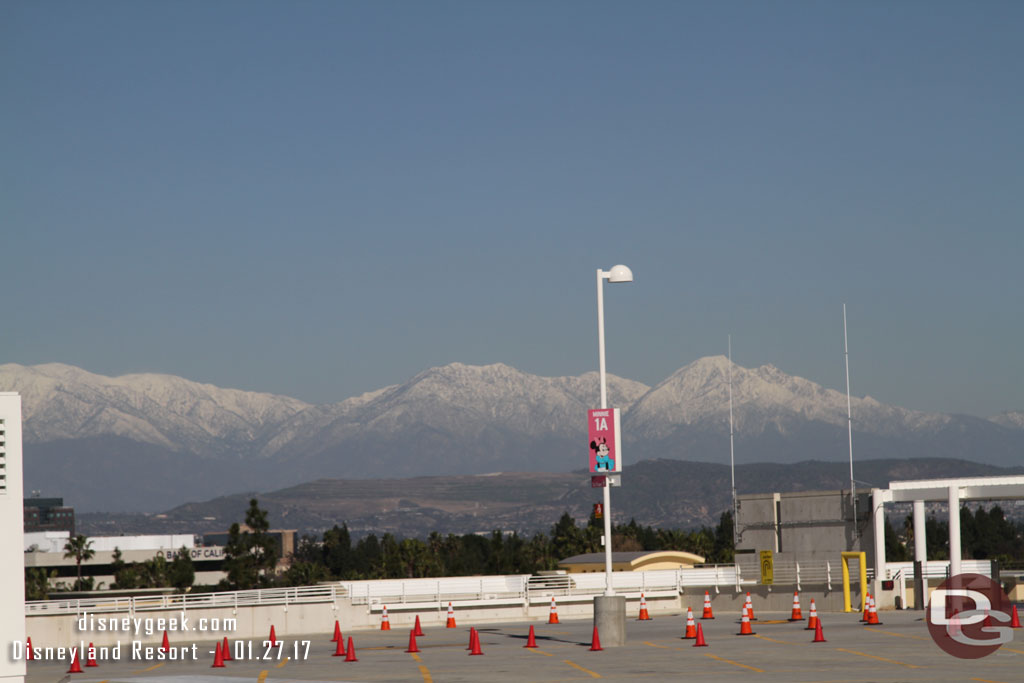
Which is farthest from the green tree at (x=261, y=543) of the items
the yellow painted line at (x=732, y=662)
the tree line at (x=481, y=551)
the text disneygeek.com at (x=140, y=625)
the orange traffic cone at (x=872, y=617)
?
the yellow painted line at (x=732, y=662)

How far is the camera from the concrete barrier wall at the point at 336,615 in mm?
36531

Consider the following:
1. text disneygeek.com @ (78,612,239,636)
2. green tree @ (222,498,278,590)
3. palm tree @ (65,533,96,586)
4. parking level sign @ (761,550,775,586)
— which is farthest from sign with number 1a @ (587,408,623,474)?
palm tree @ (65,533,96,586)

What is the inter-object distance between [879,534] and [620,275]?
1907 cm

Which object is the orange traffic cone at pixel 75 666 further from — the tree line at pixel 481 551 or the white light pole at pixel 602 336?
the tree line at pixel 481 551

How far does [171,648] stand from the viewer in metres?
33.5

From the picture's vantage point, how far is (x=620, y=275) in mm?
29641

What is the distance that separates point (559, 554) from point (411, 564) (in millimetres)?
22511

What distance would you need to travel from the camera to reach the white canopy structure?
138 feet

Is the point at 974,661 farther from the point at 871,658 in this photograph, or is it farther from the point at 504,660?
the point at 504,660

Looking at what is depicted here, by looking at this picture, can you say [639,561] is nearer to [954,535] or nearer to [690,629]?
[954,535]

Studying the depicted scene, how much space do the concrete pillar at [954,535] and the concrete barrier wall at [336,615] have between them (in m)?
3.20

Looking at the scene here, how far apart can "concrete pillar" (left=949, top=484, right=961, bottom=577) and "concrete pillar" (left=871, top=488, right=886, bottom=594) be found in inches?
84.4

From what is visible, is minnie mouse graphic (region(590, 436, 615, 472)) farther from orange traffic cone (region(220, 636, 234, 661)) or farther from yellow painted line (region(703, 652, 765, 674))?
orange traffic cone (region(220, 636, 234, 661))

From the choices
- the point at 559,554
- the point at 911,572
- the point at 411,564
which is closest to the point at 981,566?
the point at 911,572
